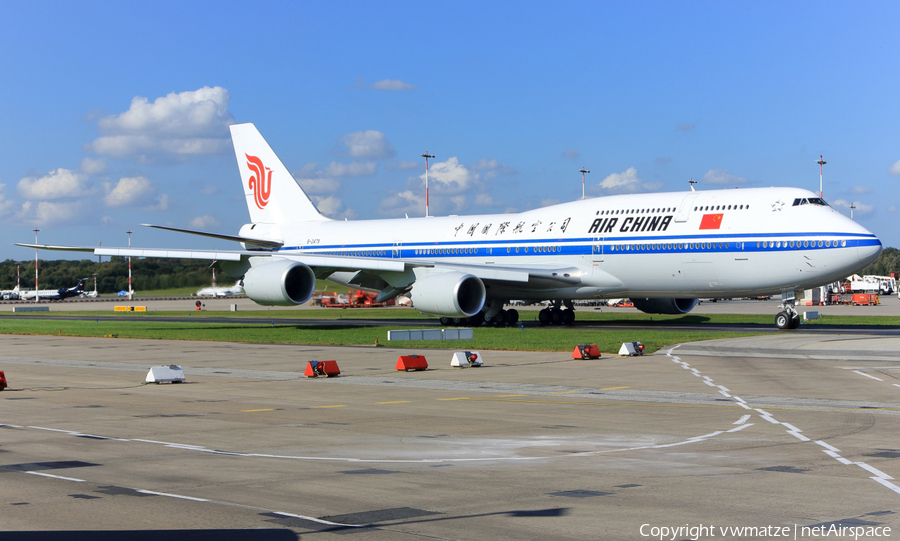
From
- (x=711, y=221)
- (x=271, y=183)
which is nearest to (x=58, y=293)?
(x=271, y=183)

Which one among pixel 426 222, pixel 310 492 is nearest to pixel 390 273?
pixel 426 222

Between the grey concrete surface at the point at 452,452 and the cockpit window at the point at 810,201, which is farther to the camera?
the cockpit window at the point at 810,201

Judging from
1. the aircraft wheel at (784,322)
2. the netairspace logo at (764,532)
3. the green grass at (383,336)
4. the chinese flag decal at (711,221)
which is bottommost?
the netairspace logo at (764,532)

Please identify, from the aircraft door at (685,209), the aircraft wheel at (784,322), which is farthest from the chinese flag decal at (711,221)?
the aircraft wheel at (784,322)

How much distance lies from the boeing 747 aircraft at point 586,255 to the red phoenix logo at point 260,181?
12.5 ft

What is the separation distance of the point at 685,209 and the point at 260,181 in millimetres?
25995

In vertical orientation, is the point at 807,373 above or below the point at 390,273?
below

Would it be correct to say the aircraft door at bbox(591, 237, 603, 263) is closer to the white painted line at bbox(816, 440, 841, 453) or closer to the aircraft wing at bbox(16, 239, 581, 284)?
the aircraft wing at bbox(16, 239, 581, 284)

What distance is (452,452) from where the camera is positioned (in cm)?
1108

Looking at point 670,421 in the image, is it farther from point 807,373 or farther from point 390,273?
point 390,273

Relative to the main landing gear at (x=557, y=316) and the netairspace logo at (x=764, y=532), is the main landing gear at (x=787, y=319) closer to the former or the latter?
the main landing gear at (x=557, y=316)

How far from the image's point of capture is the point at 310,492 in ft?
28.8

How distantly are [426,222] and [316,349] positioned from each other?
17.2m

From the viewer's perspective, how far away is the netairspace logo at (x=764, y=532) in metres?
6.98
